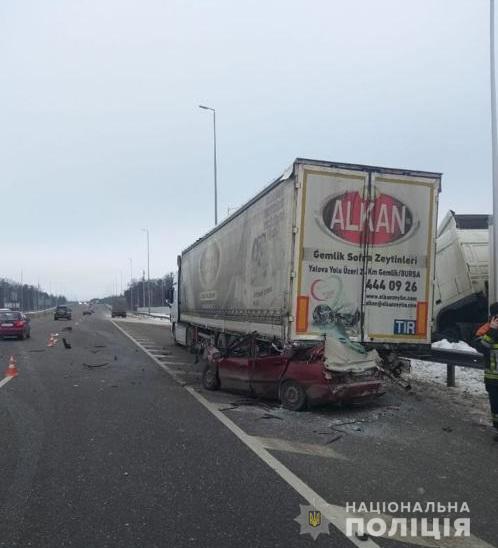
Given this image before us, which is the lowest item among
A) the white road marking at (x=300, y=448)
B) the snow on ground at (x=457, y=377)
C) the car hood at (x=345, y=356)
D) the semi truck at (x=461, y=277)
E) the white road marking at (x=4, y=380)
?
the white road marking at (x=4, y=380)

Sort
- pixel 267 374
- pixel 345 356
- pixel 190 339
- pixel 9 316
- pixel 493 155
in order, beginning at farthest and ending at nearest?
1. pixel 9 316
2. pixel 190 339
3. pixel 493 155
4. pixel 267 374
5. pixel 345 356

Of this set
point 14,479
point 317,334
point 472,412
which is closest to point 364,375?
point 317,334

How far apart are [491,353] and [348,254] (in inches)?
98.7

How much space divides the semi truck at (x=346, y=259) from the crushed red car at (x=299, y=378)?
149 millimetres

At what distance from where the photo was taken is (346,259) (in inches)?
329

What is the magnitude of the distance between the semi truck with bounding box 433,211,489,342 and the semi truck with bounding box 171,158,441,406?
3.68 meters

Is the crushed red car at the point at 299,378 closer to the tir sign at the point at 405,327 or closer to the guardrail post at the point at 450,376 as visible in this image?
the tir sign at the point at 405,327

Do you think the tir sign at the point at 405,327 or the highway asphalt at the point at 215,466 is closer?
the highway asphalt at the point at 215,466

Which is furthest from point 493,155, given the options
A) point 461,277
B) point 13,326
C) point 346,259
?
point 13,326

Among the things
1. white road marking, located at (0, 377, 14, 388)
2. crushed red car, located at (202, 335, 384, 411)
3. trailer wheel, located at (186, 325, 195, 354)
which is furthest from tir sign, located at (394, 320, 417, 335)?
trailer wheel, located at (186, 325, 195, 354)

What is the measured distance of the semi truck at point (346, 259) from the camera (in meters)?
8.07

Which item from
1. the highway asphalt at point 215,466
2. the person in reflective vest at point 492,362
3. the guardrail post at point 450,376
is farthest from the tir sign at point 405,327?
the guardrail post at point 450,376

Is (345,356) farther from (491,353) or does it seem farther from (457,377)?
(457,377)

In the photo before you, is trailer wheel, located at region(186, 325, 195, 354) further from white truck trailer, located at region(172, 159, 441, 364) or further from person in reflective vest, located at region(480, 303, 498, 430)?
person in reflective vest, located at region(480, 303, 498, 430)
